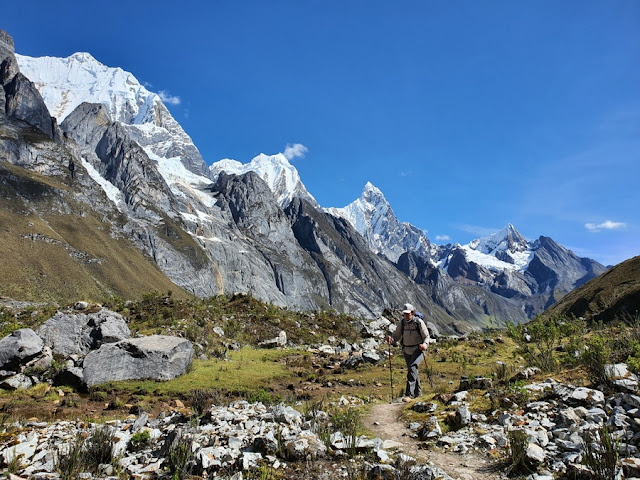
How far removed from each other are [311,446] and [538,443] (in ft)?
14.4

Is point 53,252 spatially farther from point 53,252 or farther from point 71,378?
point 71,378

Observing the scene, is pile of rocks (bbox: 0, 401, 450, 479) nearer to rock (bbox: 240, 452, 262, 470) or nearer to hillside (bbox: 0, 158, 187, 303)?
rock (bbox: 240, 452, 262, 470)

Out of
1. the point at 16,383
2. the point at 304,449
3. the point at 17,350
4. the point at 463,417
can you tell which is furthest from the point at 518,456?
the point at 17,350

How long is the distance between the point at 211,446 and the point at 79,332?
1629 centimetres

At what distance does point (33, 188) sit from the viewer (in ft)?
595

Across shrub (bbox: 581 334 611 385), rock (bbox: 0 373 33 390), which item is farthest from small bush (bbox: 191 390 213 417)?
shrub (bbox: 581 334 611 385)

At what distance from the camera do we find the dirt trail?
22.4ft

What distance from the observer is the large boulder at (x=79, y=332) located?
18827mm

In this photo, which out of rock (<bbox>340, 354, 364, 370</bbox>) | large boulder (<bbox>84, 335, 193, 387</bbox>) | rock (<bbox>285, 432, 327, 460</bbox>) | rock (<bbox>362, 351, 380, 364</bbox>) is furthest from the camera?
rock (<bbox>362, 351, 380, 364</bbox>)

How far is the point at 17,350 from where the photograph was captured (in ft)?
52.5

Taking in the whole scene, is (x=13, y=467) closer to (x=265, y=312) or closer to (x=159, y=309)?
(x=159, y=309)

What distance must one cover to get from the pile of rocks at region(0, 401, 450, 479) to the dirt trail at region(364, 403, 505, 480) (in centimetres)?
49

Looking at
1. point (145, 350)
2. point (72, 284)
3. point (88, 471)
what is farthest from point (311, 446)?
point (72, 284)

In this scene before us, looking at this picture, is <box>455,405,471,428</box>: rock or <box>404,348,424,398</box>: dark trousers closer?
<box>455,405,471,428</box>: rock
